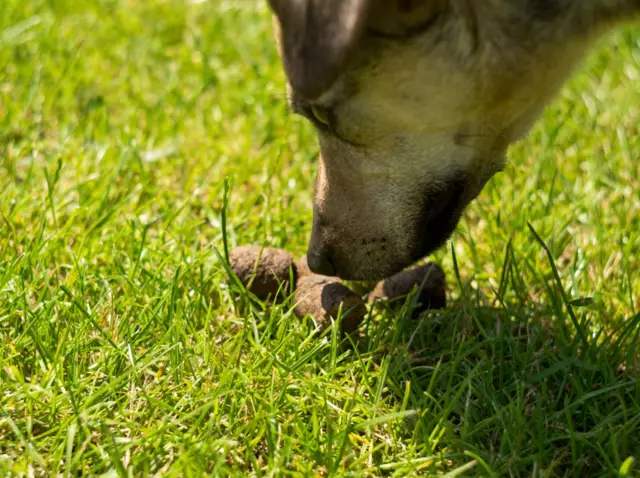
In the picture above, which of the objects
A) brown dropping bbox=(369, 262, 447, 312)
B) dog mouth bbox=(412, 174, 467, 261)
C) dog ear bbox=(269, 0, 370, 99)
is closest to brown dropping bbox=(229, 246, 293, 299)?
brown dropping bbox=(369, 262, 447, 312)

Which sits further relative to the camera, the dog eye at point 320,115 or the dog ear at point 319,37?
the dog eye at point 320,115

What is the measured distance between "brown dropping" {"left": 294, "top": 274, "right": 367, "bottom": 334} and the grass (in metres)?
0.07

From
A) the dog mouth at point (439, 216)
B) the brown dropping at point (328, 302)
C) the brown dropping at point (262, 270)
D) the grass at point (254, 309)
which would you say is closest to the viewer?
the grass at point (254, 309)

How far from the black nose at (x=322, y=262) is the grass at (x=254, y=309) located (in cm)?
21

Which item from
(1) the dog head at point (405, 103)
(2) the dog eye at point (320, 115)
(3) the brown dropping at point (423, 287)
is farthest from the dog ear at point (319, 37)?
(3) the brown dropping at point (423, 287)

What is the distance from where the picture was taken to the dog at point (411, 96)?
2.54m

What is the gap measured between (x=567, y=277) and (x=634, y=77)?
198 centimetres

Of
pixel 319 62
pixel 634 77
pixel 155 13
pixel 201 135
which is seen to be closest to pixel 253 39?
pixel 155 13

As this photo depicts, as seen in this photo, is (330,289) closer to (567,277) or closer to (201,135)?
(567,277)

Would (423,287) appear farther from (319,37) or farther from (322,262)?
(319,37)

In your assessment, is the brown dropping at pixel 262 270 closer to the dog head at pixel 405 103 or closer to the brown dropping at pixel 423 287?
the dog head at pixel 405 103

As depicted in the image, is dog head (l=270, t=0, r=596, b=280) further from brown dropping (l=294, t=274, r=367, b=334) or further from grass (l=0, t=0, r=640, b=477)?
grass (l=0, t=0, r=640, b=477)

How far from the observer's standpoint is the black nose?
3027mm

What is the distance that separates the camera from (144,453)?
254 cm
